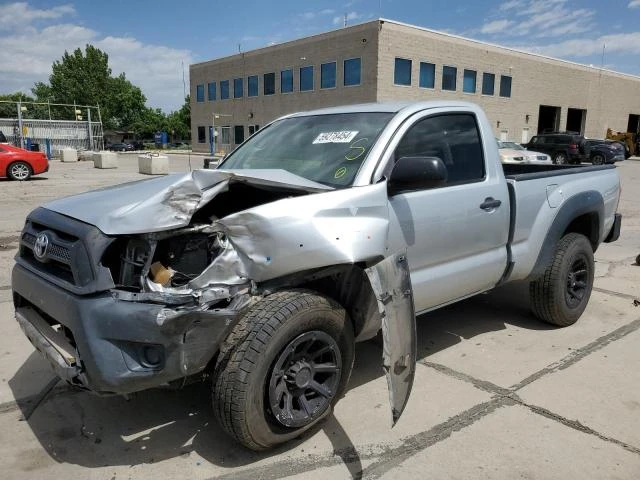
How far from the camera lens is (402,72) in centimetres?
3534

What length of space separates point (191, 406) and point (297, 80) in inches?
1548

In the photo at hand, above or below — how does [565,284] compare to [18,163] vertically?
below

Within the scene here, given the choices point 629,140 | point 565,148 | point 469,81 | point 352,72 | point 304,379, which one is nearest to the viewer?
point 304,379

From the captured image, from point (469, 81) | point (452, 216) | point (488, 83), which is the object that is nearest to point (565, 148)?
point (469, 81)

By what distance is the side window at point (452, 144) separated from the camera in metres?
3.58

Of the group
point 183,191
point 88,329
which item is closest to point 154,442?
point 88,329

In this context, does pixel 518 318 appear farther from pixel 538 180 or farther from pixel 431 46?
pixel 431 46

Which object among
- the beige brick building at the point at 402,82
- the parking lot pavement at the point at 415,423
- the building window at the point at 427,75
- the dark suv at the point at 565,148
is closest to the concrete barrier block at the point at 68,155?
the beige brick building at the point at 402,82

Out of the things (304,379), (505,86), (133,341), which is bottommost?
(304,379)

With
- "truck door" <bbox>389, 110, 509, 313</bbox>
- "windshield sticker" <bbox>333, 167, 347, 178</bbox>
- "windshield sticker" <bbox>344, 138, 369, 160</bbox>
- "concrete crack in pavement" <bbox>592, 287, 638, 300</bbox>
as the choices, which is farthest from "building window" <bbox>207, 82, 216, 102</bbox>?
"windshield sticker" <bbox>333, 167, 347, 178</bbox>

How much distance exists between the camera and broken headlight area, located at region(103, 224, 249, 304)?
2.47m

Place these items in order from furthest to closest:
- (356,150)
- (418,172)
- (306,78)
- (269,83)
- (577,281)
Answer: (269,83), (306,78), (577,281), (356,150), (418,172)

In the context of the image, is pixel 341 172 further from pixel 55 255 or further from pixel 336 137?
pixel 55 255

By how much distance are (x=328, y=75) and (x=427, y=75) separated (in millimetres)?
6970
